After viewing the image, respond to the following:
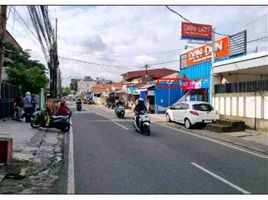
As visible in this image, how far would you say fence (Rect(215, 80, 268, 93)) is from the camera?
18295 mm

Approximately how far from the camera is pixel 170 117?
2358 centimetres

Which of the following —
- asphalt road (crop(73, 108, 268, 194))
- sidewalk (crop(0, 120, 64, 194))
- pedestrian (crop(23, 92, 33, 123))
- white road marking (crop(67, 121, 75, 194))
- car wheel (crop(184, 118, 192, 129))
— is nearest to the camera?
white road marking (crop(67, 121, 75, 194))

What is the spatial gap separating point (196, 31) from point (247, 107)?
8.39 meters

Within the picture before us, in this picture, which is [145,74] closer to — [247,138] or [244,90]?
[244,90]

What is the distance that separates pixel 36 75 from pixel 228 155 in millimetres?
22320

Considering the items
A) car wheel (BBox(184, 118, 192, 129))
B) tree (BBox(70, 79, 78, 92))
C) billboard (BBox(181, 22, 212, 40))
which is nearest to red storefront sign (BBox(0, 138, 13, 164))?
car wheel (BBox(184, 118, 192, 129))

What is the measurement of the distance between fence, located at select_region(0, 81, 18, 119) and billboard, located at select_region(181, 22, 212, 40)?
11627 millimetres

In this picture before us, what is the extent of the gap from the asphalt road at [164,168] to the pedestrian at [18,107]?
848 centimetres

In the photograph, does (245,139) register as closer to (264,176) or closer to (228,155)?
(228,155)

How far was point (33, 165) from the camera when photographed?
9.62m

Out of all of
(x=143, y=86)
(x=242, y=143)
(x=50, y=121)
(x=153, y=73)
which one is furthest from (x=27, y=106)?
(x=153, y=73)

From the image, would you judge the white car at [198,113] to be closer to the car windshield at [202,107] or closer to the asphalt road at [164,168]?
the car windshield at [202,107]

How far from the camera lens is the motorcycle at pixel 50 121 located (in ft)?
58.5

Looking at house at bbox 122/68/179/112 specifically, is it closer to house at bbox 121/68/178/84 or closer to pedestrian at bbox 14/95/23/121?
house at bbox 121/68/178/84
